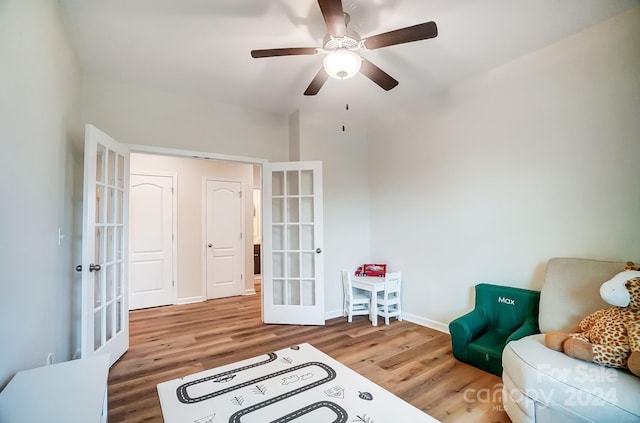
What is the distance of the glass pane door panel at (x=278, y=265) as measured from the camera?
3.75 meters

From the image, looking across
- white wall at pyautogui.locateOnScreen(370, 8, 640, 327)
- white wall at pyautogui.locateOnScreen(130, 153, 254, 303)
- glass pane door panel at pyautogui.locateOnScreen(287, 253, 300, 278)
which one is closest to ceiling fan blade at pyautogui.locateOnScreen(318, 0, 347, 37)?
white wall at pyautogui.locateOnScreen(370, 8, 640, 327)

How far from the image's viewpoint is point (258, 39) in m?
2.36

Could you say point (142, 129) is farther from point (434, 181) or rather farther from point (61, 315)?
point (434, 181)

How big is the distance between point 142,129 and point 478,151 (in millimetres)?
3583

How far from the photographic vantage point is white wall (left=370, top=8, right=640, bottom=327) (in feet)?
7.02

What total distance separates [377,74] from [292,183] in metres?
1.95

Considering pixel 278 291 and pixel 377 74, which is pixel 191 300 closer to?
pixel 278 291

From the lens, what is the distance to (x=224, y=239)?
521cm

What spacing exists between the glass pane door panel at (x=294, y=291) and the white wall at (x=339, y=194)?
0.41m

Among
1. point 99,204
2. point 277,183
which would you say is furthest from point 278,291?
point 99,204

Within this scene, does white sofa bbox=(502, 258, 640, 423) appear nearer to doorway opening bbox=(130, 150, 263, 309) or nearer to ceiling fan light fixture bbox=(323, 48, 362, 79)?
ceiling fan light fixture bbox=(323, 48, 362, 79)

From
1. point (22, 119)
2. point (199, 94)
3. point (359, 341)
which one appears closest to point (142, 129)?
point (199, 94)

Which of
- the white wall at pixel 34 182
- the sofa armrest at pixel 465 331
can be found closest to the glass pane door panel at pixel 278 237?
the white wall at pixel 34 182

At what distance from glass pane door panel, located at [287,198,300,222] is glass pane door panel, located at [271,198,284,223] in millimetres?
87
